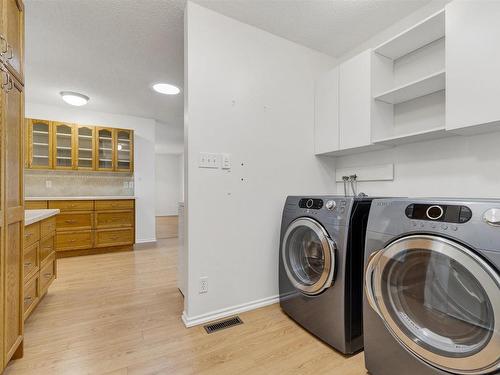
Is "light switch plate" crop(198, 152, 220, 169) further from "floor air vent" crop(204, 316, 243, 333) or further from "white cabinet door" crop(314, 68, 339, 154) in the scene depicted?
→ "floor air vent" crop(204, 316, 243, 333)

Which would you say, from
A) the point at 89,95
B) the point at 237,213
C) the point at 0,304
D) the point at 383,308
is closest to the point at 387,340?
the point at 383,308

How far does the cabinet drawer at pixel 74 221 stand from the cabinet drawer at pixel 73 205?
0.07 meters

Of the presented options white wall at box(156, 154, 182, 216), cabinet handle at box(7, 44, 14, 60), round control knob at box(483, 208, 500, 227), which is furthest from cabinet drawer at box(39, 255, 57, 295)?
white wall at box(156, 154, 182, 216)

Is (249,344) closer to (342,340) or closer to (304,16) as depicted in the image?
Result: (342,340)

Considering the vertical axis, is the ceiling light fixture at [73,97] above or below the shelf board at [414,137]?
above

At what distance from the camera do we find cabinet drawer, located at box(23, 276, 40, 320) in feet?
5.40

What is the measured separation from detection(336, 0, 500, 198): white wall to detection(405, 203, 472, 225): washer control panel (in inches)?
32.8

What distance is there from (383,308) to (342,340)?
0.40 m

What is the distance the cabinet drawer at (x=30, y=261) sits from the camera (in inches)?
64.8

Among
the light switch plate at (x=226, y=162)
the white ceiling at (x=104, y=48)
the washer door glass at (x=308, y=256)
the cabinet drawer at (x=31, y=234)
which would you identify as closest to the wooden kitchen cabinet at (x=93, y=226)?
the white ceiling at (x=104, y=48)

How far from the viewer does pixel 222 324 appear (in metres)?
1.69

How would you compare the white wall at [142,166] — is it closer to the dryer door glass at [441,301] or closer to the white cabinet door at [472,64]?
the dryer door glass at [441,301]

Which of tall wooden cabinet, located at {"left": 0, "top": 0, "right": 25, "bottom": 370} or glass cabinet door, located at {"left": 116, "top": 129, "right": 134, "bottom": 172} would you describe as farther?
glass cabinet door, located at {"left": 116, "top": 129, "right": 134, "bottom": 172}

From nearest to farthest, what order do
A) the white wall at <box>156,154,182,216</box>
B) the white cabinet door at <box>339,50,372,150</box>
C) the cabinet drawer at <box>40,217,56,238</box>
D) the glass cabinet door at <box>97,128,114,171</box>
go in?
1. the white cabinet door at <box>339,50,372,150</box>
2. the cabinet drawer at <box>40,217,56,238</box>
3. the glass cabinet door at <box>97,128,114,171</box>
4. the white wall at <box>156,154,182,216</box>
